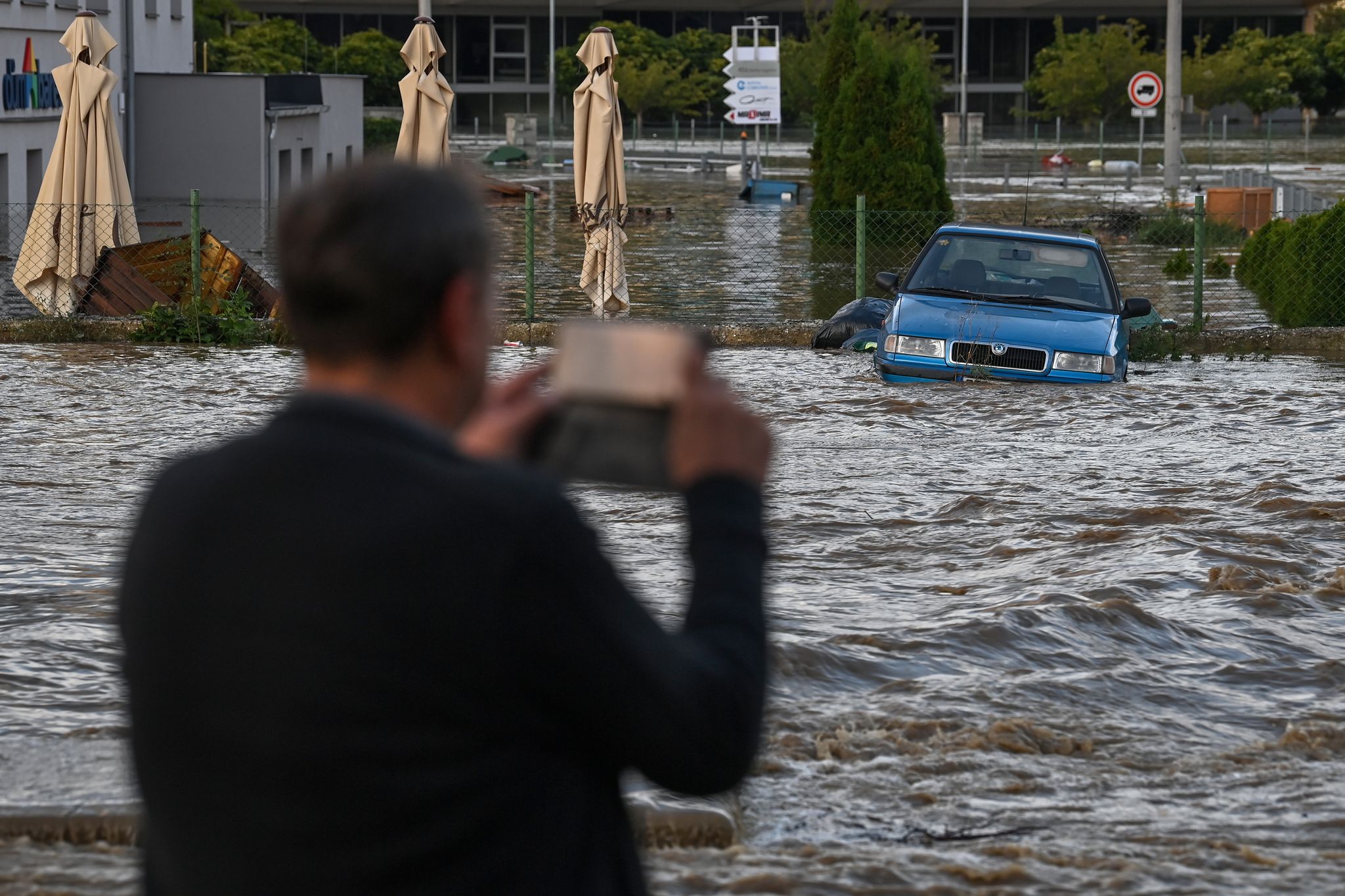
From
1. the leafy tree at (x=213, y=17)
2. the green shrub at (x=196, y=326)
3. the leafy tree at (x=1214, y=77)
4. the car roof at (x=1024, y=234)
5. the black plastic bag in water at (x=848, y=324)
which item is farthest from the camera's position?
the leafy tree at (x=1214, y=77)

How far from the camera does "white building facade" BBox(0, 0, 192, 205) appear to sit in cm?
2547

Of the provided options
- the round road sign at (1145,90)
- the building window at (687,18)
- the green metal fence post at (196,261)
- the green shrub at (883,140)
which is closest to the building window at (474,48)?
the building window at (687,18)

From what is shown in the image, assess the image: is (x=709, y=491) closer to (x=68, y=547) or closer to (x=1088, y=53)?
(x=68, y=547)

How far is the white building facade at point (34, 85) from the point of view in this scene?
25469mm

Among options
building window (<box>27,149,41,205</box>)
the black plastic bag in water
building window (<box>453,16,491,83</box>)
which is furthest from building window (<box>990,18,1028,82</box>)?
the black plastic bag in water

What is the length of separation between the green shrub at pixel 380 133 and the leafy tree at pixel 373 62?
31.0ft

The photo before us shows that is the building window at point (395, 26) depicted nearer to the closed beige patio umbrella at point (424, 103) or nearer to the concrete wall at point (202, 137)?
the concrete wall at point (202, 137)

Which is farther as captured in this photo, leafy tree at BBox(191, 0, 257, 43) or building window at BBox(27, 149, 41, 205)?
leafy tree at BBox(191, 0, 257, 43)

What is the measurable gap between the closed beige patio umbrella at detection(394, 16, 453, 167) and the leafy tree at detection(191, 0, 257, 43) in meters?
38.5

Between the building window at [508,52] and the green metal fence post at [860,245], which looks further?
the building window at [508,52]

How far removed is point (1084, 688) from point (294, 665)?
4699 mm

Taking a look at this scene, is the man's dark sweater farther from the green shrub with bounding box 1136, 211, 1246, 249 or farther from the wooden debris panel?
the green shrub with bounding box 1136, 211, 1246, 249

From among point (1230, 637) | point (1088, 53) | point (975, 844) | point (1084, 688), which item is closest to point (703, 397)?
point (975, 844)

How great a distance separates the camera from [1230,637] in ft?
22.4
